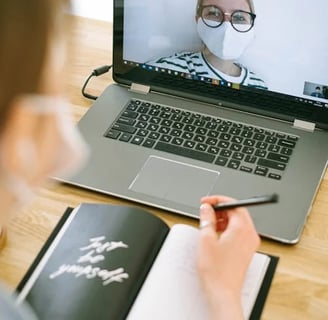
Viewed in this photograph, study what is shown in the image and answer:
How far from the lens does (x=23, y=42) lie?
467 millimetres

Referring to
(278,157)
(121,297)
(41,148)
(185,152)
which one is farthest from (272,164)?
(41,148)

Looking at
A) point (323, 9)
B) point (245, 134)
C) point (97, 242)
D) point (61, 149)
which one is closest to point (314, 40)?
point (323, 9)

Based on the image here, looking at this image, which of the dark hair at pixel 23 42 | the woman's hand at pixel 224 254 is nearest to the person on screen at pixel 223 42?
the woman's hand at pixel 224 254

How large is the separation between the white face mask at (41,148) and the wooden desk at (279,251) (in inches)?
12.0

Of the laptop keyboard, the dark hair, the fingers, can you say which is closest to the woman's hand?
the fingers

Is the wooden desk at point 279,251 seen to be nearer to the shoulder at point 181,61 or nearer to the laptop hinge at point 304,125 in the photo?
the laptop hinge at point 304,125

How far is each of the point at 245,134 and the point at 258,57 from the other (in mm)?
117

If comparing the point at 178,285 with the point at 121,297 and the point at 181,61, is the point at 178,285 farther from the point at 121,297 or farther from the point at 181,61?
the point at 181,61

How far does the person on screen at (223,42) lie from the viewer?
1.10 metres

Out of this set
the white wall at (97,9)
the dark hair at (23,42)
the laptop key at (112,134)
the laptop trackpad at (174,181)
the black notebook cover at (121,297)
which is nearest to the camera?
the dark hair at (23,42)

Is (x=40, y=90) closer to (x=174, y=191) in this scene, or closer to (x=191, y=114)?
(x=174, y=191)

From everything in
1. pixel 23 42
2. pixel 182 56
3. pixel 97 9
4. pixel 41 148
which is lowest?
pixel 97 9

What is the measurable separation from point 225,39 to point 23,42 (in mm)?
684

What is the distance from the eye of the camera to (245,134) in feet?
3.67
